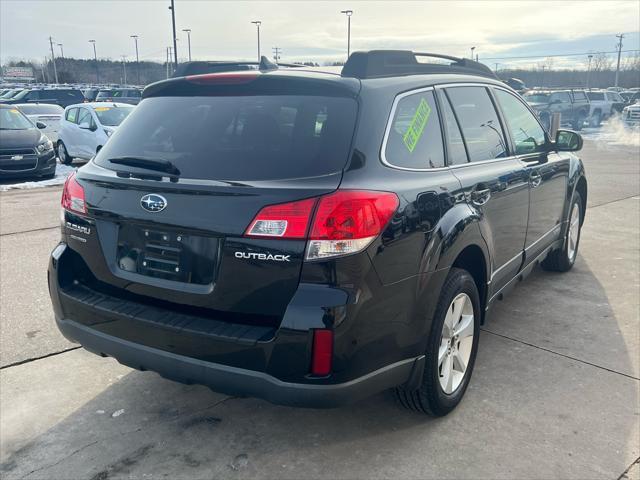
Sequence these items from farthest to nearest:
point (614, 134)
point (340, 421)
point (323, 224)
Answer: point (614, 134) → point (340, 421) → point (323, 224)

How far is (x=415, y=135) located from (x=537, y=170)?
173 cm

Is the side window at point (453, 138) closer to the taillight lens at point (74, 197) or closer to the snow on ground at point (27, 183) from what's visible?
the taillight lens at point (74, 197)

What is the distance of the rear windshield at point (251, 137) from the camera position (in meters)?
2.50

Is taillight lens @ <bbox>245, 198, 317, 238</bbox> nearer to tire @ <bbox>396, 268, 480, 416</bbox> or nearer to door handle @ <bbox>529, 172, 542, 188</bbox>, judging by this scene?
tire @ <bbox>396, 268, 480, 416</bbox>

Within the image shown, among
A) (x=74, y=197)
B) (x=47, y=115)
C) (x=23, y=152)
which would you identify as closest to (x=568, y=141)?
(x=74, y=197)

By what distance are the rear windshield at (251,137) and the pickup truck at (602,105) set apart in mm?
30847

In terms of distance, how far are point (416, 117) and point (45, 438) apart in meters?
2.45

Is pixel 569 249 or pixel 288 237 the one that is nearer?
pixel 288 237

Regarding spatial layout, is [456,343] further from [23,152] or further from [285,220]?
[23,152]

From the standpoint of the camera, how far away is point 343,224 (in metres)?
2.34

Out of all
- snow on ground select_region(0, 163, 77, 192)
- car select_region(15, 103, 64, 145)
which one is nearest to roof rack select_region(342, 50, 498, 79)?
snow on ground select_region(0, 163, 77, 192)

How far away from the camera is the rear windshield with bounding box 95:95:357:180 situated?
8.20 ft

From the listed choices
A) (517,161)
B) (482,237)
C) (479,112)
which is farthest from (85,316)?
(517,161)

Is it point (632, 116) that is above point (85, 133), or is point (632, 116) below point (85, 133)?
below
